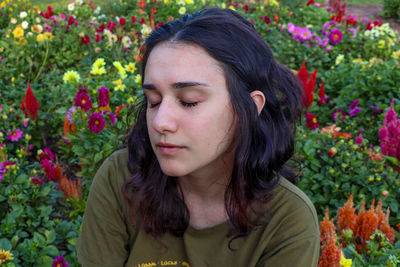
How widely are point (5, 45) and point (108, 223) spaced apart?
3.80 metres

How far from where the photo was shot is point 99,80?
336 centimetres

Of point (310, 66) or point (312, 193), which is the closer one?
point (312, 193)

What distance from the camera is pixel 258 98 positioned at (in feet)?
4.75

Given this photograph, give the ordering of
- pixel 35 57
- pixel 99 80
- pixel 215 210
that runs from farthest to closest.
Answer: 1. pixel 35 57
2. pixel 99 80
3. pixel 215 210

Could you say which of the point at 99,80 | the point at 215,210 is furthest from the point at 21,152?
the point at 215,210

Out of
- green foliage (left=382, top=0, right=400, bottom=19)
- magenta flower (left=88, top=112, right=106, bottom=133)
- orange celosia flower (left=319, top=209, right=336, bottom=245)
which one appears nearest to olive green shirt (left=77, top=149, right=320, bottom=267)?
orange celosia flower (left=319, top=209, right=336, bottom=245)

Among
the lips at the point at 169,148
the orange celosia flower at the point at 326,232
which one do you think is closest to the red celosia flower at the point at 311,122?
the orange celosia flower at the point at 326,232

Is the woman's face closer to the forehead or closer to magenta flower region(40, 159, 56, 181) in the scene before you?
the forehead

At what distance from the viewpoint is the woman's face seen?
4.22 ft

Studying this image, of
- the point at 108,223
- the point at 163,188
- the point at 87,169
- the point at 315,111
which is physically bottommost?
the point at 315,111

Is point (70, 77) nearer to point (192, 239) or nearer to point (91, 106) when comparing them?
point (91, 106)

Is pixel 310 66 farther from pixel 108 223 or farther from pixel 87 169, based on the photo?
pixel 108 223

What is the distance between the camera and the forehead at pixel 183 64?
1277mm

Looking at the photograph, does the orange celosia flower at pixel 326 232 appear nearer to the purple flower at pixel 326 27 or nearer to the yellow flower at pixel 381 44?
the yellow flower at pixel 381 44
